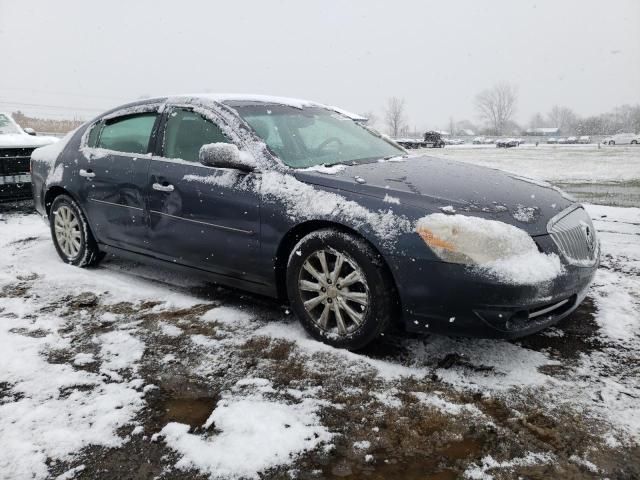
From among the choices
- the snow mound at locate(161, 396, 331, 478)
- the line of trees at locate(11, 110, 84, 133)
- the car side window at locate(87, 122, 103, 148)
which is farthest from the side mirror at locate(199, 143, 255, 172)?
the line of trees at locate(11, 110, 84, 133)

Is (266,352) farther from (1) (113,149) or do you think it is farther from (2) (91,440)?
(1) (113,149)

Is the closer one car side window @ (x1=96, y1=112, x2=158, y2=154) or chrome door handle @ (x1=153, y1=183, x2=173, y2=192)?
chrome door handle @ (x1=153, y1=183, x2=173, y2=192)

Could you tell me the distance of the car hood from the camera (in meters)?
2.73

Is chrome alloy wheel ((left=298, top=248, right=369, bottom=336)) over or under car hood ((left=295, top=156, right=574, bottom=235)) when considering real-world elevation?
under

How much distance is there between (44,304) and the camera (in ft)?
12.3

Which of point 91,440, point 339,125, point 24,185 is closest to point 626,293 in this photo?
point 339,125

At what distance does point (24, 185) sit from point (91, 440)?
6.54 meters

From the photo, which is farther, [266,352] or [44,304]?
[44,304]

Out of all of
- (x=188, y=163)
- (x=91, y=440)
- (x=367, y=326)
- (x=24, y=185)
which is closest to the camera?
(x=91, y=440)

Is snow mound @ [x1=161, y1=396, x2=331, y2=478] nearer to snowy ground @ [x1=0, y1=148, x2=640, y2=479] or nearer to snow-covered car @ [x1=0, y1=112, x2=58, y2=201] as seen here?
snowy ground @ [x1=0, y1=148, x2=640, y2=479]

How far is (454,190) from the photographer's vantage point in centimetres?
291

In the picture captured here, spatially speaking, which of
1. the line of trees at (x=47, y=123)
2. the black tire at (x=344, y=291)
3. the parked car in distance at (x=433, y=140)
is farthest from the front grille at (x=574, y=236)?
the parked car in distance at (x=433, y=140)

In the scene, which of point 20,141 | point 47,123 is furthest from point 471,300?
point 47,123

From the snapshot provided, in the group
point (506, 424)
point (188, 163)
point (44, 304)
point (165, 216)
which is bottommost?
point (506, 424)
